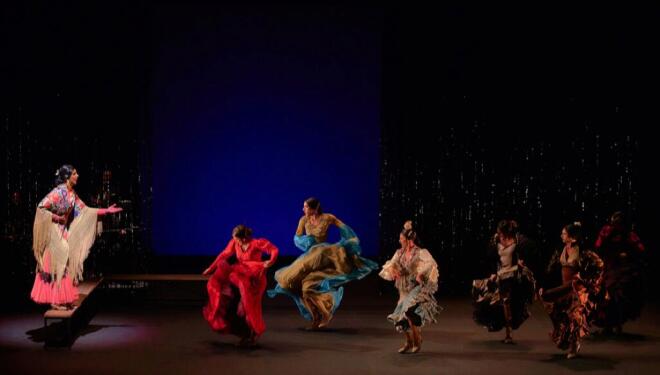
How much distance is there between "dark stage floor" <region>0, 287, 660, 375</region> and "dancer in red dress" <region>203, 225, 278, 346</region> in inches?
7.4

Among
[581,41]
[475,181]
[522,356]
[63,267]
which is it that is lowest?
[522,356]

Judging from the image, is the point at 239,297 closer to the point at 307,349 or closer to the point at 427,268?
the point at 307,349

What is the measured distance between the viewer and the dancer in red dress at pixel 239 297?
25.0 feet

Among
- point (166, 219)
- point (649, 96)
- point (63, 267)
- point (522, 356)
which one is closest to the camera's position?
point (522, 356)

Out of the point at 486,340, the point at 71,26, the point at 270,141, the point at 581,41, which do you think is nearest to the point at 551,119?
the point at 581,41

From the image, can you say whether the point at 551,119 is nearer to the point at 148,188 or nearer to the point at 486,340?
the point at 486,340

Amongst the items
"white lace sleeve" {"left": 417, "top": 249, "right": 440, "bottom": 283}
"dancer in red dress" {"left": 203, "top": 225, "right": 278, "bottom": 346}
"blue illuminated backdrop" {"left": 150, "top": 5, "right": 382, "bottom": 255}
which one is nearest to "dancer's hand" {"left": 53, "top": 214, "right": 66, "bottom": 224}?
"dancer in red dress" {"left": 203, "top": 225, "right": 278, "bottom": 346}

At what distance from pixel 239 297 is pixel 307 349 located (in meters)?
0.72

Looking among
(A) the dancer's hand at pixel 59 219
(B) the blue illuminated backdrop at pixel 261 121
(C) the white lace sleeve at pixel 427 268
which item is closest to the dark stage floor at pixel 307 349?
(C) the white lace sleeve at pixel 427 268

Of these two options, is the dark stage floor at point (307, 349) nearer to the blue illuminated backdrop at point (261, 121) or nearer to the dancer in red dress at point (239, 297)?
the dancer in red dress at point (239, 297)

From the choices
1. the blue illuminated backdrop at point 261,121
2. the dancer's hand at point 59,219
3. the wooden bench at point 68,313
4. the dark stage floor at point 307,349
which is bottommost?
the dark stage floor at point 307,349

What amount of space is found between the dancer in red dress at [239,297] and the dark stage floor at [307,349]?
0.62 feet

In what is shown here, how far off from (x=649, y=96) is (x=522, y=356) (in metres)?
5.29

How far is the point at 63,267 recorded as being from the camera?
8.07 metres
